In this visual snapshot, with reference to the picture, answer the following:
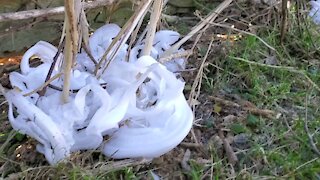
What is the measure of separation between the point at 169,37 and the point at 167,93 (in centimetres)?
57

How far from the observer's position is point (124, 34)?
207 centimetres

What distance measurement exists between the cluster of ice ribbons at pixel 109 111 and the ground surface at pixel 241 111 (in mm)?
59

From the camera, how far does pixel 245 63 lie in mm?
2602

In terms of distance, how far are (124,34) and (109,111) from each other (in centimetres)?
30

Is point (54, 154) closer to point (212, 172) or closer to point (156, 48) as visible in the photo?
point (212, 172)

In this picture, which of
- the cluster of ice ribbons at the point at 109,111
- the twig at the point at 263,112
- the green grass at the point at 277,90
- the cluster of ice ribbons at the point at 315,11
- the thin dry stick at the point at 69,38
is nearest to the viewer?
the thin dry stick at the point at 69,38

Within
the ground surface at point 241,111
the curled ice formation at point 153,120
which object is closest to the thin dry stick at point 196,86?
the ground surface at point 241,111

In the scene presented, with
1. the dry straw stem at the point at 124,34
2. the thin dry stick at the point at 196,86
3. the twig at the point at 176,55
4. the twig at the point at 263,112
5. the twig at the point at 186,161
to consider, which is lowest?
the twig at the point at 186,161

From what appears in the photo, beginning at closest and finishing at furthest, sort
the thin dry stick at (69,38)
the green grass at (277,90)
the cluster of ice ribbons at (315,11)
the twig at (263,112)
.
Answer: the thin dry stick at (69,38), the green grass at (277,90), the twig at (263,112), the cluster of ice ribbons at (315,11)

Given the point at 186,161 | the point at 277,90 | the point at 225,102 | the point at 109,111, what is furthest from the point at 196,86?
the point at 109,111

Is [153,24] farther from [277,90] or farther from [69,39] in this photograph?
[277,90]

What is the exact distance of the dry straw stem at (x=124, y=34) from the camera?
197 centimetres

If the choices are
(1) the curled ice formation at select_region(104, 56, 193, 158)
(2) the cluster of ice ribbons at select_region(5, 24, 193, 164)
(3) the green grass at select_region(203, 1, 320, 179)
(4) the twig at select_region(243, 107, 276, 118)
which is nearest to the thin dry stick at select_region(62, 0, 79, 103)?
(2) the cluster of ice ribbons at select_region(5, 24, 193, 164)

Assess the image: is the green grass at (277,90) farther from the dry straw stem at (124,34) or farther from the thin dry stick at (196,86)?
the dry straw stem at (124,34)
